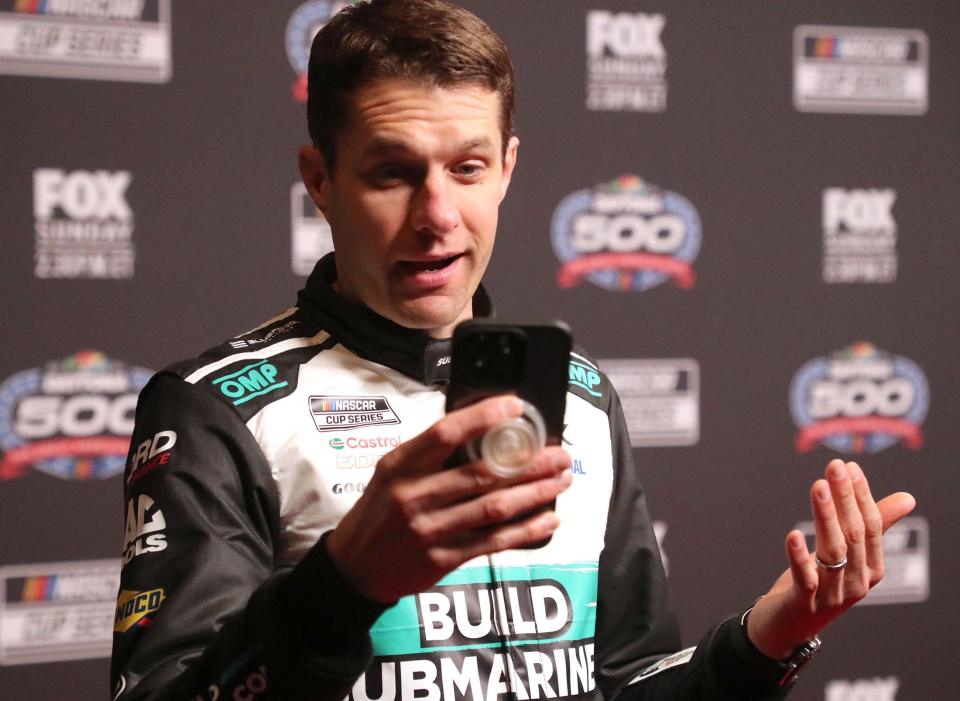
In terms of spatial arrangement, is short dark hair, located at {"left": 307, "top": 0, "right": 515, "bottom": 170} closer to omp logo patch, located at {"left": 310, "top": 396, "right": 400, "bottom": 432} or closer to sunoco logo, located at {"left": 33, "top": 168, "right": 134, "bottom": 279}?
omp logo patch, located at {"left": 310, "top": 396, "right": 400, "bottom": 432}

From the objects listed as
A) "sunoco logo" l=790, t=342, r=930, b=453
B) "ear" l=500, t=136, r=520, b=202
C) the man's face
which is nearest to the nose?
the man's face

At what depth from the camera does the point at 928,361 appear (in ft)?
7.55

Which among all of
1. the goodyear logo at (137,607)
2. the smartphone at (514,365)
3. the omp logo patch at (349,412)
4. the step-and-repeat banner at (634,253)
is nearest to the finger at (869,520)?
the smartphone at (514,365)

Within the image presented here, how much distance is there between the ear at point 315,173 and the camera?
1.06 metres

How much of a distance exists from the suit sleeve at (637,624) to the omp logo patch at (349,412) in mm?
273

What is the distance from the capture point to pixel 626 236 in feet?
6.93

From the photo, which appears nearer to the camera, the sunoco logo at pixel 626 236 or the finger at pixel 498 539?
the finger at pixel 498 539

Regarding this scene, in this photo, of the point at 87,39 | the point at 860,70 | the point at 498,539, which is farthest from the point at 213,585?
the point at 860,70

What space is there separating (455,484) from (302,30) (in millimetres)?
1507

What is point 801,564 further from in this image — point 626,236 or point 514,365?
point 626,236

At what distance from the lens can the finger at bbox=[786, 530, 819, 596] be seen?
2.73 feet

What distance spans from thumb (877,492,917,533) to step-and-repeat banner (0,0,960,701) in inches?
45.7

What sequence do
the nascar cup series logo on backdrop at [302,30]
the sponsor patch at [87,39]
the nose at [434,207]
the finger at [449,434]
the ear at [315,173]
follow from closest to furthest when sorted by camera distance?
1. the finger at [449,434]
2. the nose at [434,207]
3. the ear at [315,173]
4. the sponsor patch at [87,39]
5. the nascar cup series logo on backdrop at [302,30]

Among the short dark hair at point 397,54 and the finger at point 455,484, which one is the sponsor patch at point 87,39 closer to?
the short dark hair at point 397,54
